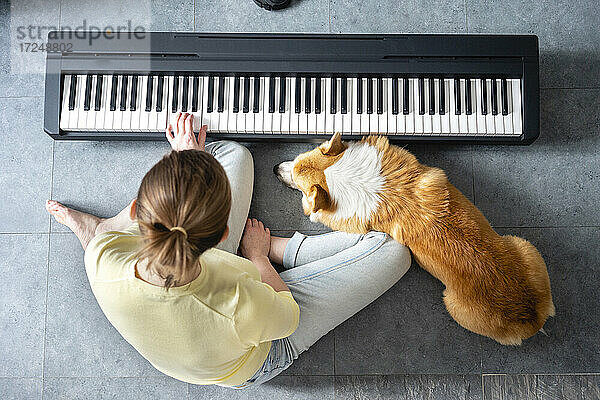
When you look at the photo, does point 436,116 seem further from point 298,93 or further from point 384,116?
point 298,93

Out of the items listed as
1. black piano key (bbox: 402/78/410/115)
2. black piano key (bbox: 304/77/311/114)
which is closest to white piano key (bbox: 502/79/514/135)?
black piano key (bbox: 402/78/410/115)

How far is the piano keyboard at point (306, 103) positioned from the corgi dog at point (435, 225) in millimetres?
146

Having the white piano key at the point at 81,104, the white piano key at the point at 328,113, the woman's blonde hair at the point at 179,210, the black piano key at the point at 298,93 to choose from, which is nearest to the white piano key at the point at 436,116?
the white piano key at the point at 328,113

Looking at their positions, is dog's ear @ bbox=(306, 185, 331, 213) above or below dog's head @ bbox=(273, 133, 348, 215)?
below

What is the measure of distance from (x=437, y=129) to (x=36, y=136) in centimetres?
151

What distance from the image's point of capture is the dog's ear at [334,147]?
64.8 inches

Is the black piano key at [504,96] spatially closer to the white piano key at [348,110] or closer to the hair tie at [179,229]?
the white piano key at [348,110]

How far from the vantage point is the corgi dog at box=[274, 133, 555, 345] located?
1.60 m

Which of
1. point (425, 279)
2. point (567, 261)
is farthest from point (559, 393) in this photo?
point (425, 279)

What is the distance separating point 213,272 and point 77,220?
91cm

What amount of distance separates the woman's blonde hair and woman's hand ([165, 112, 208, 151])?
28.9 inches

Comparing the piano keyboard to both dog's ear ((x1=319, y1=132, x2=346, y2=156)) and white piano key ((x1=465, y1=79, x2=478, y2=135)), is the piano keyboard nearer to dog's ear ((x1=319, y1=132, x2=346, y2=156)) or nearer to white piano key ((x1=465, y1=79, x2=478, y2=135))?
white piano key ((x1=465, y1=79, x2=478, y2=135))

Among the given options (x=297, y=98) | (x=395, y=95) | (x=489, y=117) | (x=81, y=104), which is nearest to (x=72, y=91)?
(x=81, y=104)

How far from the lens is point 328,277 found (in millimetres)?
1714
